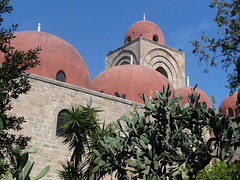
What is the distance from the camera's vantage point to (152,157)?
505 centimetres

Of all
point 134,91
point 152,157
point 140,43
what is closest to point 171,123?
point 152,157

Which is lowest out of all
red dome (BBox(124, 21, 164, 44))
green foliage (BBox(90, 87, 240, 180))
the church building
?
green foliage (BBox(90, 87, 240, 180))

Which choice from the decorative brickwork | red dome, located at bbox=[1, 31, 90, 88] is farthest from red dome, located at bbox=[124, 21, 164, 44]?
red dome, located at bbox=[1, 31, 90, 88]

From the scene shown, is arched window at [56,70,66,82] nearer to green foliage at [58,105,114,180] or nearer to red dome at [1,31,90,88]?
red dome at [1,31,90,88]

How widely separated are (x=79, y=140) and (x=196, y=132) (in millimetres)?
3627

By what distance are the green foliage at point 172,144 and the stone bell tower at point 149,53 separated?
1679 cm

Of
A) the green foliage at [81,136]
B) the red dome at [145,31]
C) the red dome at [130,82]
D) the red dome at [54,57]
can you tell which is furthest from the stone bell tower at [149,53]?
the green foliage at [81,136]

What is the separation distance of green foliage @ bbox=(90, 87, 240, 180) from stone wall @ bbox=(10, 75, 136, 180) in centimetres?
465

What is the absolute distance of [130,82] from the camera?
1421 cm

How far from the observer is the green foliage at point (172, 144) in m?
4.93

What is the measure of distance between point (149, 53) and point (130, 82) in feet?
30.5

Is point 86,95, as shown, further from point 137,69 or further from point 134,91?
point 137,69

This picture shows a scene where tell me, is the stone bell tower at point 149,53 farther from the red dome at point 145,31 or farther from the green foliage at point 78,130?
the green foliage at point 78,130

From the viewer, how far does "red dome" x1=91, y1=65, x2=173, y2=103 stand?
14030mm
